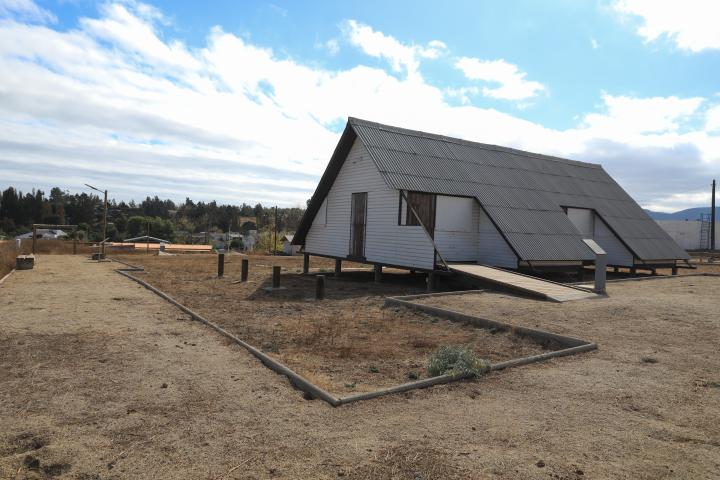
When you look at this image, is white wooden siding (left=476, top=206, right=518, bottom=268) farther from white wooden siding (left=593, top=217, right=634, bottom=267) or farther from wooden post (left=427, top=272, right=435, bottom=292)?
white wooden siding (left=593, top=217, right=634, bottom=267)

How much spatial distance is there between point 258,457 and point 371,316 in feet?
23.5

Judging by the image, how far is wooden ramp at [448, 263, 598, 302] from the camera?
12.7 meters

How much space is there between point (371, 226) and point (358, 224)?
3.54 ft

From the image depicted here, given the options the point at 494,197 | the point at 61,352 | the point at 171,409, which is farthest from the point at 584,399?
the point at 494,197

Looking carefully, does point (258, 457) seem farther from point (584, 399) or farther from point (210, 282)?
point (210, 282)

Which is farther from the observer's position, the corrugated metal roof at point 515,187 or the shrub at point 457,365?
the corrugated metal roof at point 515,187

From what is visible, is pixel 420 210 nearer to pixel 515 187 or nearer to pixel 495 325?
pixel 515 187

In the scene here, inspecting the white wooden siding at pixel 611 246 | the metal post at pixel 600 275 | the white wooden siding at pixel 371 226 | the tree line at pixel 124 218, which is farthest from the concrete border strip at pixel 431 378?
the tree line at pixel 124 218

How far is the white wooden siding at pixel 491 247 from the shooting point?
55.5ft

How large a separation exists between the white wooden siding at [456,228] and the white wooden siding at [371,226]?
1.57 m

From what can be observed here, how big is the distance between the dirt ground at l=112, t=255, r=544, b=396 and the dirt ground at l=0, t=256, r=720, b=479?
2.48 ft

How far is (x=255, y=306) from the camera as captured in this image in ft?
40.3

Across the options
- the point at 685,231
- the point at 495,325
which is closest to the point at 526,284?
the point at 495,325

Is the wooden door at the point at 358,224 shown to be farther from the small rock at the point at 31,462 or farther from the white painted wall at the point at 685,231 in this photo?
the white painted wall at the point at 685,231
